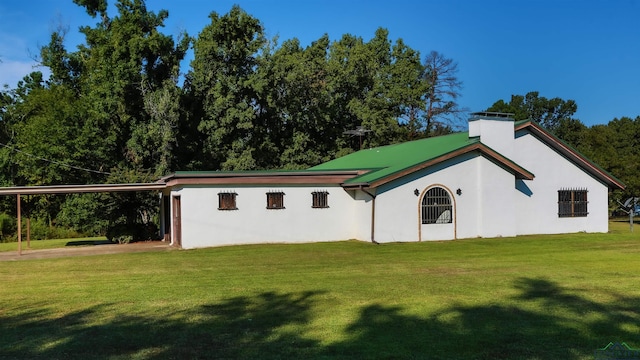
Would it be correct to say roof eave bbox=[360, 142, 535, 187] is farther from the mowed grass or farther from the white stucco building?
the mowed grass

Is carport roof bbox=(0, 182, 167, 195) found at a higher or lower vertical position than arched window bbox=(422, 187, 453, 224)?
higher

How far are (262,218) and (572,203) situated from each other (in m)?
14.0

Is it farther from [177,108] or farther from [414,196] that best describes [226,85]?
[414,196]

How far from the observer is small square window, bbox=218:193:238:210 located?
19.6 meters

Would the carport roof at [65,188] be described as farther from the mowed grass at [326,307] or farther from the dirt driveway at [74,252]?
the mowed grass at [326,307]

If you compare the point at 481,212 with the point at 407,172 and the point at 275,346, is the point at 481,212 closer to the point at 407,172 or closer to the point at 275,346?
the point at 407,172

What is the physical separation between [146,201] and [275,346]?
71.2 feet

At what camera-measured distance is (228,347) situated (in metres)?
6.55

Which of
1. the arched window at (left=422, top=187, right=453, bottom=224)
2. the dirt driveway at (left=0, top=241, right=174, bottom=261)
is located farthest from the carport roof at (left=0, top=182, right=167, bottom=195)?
the arched window at (left=422, top=187, right=453, bottom=224)

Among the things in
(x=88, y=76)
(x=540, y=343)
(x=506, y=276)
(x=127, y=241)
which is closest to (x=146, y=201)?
(x=127, y=241)

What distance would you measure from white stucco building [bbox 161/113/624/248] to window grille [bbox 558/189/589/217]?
A: 0.15 ft

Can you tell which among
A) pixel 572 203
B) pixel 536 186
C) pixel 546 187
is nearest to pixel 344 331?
pixel 536 186

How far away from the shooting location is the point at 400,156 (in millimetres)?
23844

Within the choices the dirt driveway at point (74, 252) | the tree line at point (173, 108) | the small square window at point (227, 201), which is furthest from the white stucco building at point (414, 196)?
the tree line at point (173, 108)
